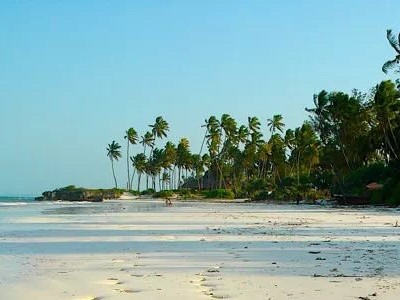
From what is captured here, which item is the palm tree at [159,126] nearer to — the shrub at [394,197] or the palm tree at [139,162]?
the palm tree at [139,162]

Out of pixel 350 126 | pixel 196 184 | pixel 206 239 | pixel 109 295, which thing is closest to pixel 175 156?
pixel 196 184

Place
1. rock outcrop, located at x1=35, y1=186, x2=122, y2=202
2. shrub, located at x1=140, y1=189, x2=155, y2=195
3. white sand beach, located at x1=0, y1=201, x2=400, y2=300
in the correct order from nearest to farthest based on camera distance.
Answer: white sand beach, located at x1=0, y1=201, x2=400, y2=300
rock outcrop, located at x1=35, y1=186, x2=122, y2=202
shrub, located at x1=140, y1=189, x2=155, y2=195

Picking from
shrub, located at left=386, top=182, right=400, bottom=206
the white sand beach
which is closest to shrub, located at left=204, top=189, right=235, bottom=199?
shrub, located at left=386, top=182, right=400, bottom=206

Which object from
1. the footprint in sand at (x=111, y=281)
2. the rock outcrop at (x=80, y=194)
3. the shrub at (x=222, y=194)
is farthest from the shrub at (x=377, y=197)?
the rock outcrop at (x=80, y=194)

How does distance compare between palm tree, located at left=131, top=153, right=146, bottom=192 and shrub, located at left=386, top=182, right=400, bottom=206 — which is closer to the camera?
shrub, located at left=386, top=182, right=400, bottom=206

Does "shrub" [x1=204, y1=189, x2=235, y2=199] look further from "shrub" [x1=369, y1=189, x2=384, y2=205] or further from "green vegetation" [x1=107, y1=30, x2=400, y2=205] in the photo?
"shrub" [x1=369, y1=189, x2=384, y2=205]

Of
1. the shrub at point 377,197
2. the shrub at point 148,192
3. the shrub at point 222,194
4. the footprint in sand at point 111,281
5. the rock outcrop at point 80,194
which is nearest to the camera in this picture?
the footprint in sand at point 111,281

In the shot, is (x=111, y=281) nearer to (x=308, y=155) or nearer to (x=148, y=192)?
(x=308, y=155)

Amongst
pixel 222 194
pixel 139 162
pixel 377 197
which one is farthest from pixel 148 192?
pixel 377 197

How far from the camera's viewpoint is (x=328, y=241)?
55.6 feet

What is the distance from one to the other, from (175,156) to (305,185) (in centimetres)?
6078

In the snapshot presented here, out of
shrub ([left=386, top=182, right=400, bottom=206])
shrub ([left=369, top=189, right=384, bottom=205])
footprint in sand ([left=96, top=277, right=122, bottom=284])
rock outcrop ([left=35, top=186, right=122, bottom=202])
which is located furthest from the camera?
rock outcrop ([left=35, top=186, right=122, bottom=202])

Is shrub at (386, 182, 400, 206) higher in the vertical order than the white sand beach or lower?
higher

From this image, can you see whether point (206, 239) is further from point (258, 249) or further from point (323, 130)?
point (323, 130)
